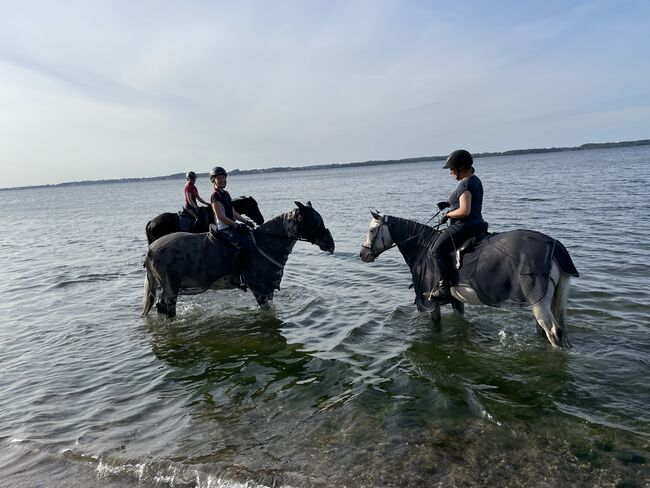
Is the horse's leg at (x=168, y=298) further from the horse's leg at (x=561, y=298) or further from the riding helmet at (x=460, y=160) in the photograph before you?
the horse's leg at (x=561, y=298)

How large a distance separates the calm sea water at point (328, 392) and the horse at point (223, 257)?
86cm

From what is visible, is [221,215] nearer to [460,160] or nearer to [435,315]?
[435,315]

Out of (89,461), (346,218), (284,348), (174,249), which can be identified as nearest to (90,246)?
(346,218)

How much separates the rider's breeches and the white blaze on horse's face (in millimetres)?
1161

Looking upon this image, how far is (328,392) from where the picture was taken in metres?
6.67

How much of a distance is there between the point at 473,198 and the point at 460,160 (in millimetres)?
624

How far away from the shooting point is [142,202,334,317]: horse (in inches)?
376

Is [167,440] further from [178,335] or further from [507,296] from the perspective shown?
[507,296]

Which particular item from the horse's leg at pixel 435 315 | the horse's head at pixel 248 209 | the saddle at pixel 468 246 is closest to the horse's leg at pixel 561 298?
the saddle at pixel 468 246

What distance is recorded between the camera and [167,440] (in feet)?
18.7

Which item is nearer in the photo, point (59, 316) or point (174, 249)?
point (174, 249)

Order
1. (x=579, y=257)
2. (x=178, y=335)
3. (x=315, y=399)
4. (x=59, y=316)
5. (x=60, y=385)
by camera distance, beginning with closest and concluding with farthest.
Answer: (x=315, y=399) → (x=60, y=385) → (x=178, y=335) → (x=59, y=316) → (x=579, y=257)

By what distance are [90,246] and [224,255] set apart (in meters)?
18.3

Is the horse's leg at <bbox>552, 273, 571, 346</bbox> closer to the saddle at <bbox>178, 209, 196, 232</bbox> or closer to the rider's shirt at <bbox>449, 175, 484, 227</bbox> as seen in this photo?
the rider's shirt at <bbox>449, 175, 484, 227</bbox>
